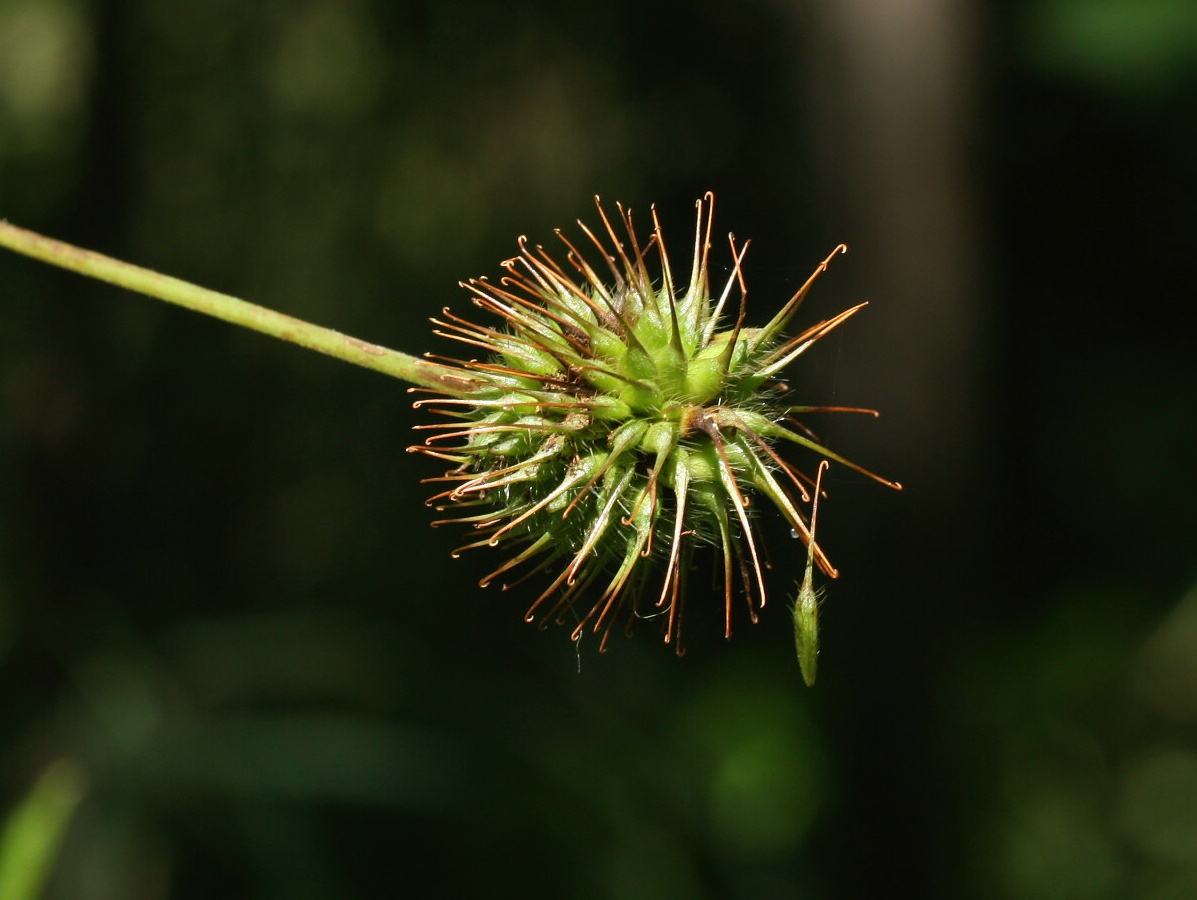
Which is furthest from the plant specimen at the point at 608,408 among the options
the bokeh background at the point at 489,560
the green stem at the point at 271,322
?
the bokeh background at the point at 489,560

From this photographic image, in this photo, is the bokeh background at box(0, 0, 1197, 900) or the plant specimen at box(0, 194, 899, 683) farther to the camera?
the bokeh background at box(0, 0, 1197, 900)

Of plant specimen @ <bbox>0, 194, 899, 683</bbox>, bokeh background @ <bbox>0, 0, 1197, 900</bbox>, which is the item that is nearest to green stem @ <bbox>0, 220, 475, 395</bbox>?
plant specimen @ <bbox>0, 194, 899, 683</bbox>

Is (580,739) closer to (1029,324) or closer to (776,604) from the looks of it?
→ (776,604)

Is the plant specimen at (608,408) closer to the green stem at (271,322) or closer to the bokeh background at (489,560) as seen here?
the green stem at (271,322)

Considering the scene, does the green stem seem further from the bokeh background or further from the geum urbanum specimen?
the bokeh background

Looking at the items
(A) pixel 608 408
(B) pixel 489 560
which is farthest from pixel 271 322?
(B) pixel 489 560

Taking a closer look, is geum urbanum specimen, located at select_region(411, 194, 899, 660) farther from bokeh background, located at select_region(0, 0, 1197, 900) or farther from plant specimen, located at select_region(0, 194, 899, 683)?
bokeh background, located at select_region(0, 0, 1197, 900)

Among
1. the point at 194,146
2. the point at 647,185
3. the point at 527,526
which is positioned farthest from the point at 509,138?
the point at 527,526
